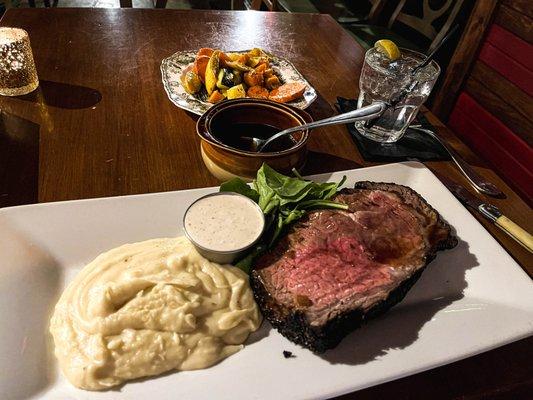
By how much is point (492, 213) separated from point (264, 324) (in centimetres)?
117

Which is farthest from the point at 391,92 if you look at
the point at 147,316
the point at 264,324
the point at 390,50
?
the point at 147,316

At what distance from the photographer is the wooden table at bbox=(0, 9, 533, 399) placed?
139 cm

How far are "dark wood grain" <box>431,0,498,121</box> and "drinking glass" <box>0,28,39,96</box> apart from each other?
355 cm

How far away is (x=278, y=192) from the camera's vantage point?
1611 mm

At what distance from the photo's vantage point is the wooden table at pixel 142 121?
1387mm

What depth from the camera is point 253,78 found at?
2.36 m

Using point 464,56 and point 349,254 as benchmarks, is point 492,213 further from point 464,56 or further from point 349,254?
point 464,56

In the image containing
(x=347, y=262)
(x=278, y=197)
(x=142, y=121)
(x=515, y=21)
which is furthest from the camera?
(x=515, y=21)

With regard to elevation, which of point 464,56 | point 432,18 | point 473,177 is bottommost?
point 473,177

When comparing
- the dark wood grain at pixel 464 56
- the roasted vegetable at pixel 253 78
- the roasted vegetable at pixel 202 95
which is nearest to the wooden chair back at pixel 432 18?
the dark wood grain at pixel 464 56

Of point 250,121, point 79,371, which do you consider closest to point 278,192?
point 250,121

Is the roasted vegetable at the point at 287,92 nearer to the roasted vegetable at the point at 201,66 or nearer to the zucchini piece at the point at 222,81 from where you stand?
the zucchini piece at the point at 222,81

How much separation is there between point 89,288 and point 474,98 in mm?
3756

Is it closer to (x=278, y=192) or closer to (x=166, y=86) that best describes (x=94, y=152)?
(x=166, y=86)
